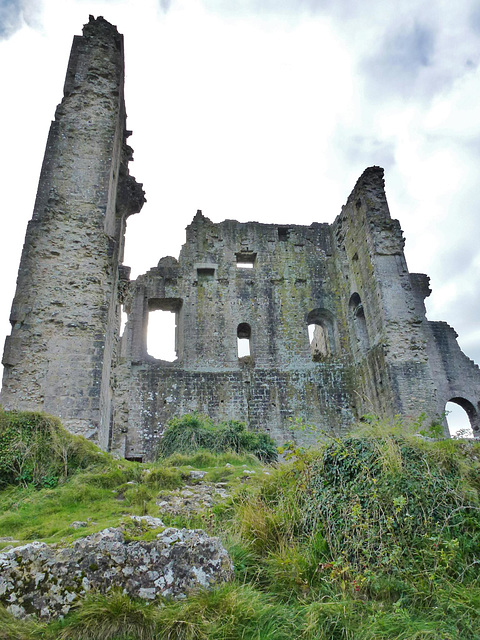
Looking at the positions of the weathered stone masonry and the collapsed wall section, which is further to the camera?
the collapsed wall section

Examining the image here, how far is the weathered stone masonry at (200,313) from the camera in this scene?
807 centimetres

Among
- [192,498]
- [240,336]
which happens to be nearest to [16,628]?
[192,498]

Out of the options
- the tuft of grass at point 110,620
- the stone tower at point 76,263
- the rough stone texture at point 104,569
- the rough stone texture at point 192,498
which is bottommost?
the tuft of grass at point 110,620

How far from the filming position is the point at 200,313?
15117 mm

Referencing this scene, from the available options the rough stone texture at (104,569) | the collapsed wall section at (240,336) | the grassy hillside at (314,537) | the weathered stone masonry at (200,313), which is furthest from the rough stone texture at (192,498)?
the collapsed wall section at (240,336)

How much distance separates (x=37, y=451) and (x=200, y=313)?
385 inches

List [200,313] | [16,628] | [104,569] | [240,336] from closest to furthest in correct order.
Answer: [16,628], [104,569], [200,313], [240,336]

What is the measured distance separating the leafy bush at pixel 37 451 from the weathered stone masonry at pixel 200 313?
1.51 metres

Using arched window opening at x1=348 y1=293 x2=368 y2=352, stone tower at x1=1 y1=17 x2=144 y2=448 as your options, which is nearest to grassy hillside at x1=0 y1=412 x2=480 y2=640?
stone tower at x1=1 y1=17 x2=144 y2=448

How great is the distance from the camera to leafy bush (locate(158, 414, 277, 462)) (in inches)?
398

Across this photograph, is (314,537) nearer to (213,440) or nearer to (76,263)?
(76,263)

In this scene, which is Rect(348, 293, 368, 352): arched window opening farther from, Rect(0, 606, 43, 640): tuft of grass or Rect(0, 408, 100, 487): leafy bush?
Rect(0, 606, 43, 640): tuft of grass

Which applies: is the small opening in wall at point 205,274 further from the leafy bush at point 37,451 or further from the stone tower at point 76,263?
the leafy bush at point 37,451

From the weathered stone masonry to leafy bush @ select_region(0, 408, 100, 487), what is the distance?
1509mm
